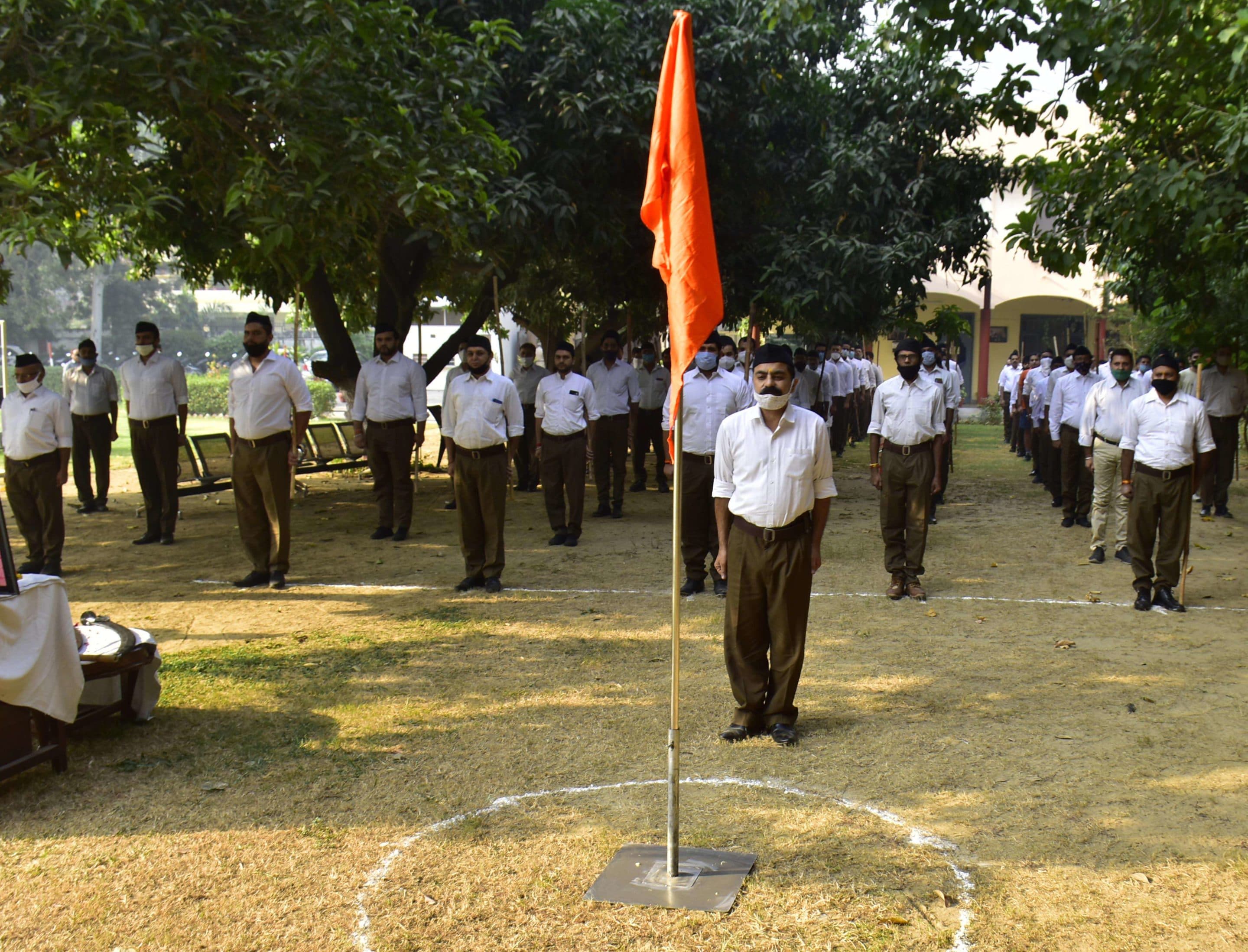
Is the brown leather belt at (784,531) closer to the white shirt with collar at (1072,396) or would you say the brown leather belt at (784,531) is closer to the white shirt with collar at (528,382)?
the white shirt with collar at (1072,396)

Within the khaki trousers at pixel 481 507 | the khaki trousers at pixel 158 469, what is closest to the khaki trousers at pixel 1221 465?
the khaki trousers at pixel 481 507

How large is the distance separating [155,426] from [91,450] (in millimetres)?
2842

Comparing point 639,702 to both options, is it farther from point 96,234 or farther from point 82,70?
point 82,70

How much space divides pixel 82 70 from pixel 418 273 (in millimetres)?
8135

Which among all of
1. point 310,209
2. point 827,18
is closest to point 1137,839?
point 310,209

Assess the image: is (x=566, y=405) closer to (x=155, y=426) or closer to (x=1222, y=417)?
(x=155, y=426)

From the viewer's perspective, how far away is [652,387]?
55.6 feet

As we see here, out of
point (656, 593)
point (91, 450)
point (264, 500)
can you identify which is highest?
point (91, 450)

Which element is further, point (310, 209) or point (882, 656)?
point (310, 209)

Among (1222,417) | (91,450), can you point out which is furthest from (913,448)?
(91,450)

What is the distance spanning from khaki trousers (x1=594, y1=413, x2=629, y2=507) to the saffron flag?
940 cm

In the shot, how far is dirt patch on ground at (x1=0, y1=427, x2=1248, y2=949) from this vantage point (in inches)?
164

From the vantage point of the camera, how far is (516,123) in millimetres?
13617

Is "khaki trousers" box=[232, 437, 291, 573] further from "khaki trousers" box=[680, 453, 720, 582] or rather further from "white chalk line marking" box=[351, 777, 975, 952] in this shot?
"white chalk line marking" box=[351, 777, 975, 952]
